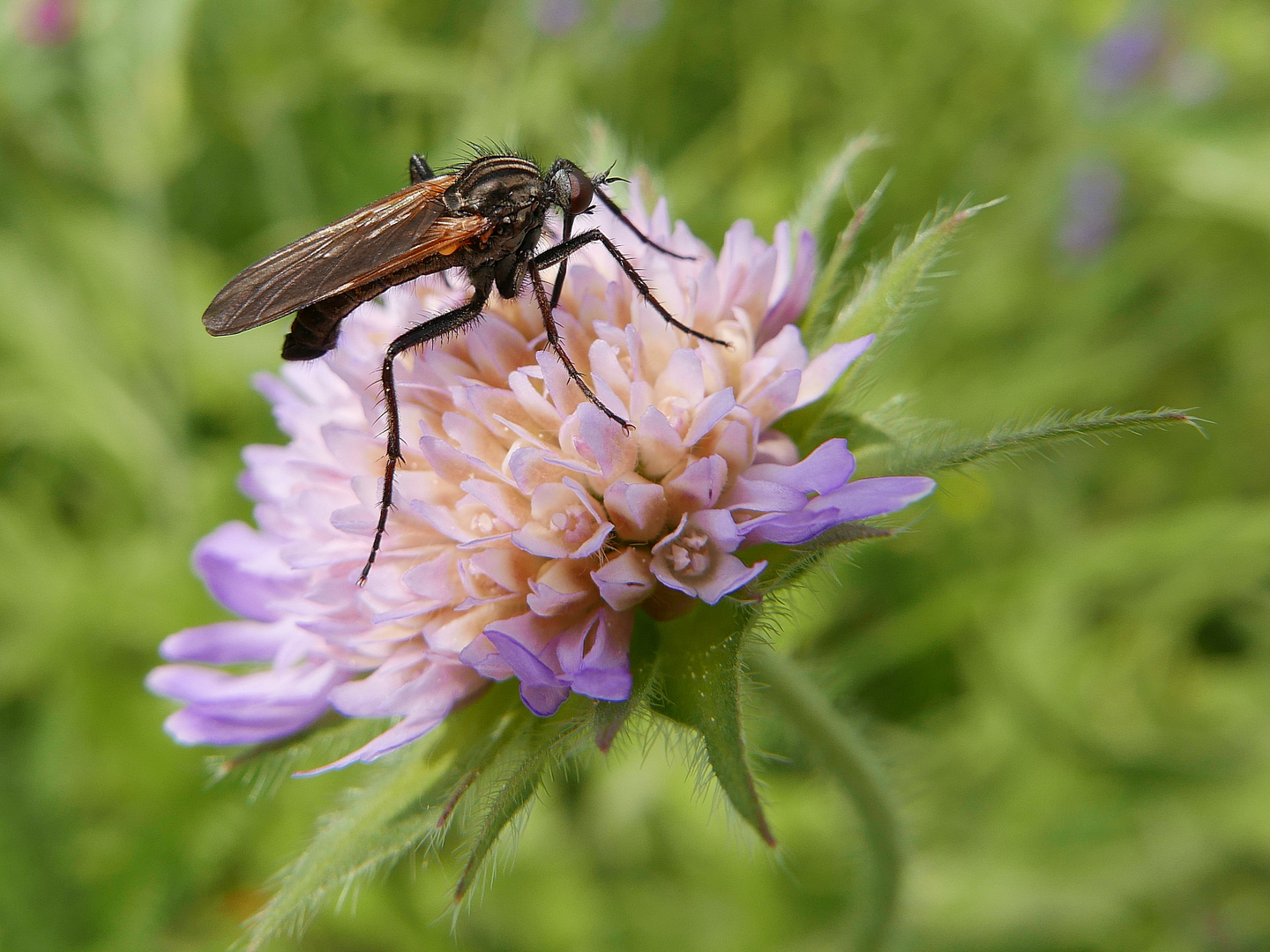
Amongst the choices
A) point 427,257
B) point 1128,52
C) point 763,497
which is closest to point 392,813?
point 763,497

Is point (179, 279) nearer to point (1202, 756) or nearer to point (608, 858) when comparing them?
point (608, 858)

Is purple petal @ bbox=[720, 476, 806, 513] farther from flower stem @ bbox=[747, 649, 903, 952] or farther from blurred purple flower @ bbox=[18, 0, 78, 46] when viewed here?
blurred purple flower @ bbox=[18, 0, 78, 46]

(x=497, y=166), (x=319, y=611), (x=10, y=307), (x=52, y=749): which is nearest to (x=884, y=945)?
(x=319, y=611)

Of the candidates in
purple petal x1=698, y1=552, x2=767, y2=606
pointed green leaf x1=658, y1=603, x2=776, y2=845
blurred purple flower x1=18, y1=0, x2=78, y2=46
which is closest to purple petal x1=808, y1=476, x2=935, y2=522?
purple petal x1=698, y1=552, x2=767, y2=606

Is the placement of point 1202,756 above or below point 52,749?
below

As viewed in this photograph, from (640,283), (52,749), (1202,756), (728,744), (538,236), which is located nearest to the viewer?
(728,744)

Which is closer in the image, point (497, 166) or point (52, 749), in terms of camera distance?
point (497, 166)

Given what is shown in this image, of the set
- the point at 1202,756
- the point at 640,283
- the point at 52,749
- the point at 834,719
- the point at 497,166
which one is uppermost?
the point at 497,166
